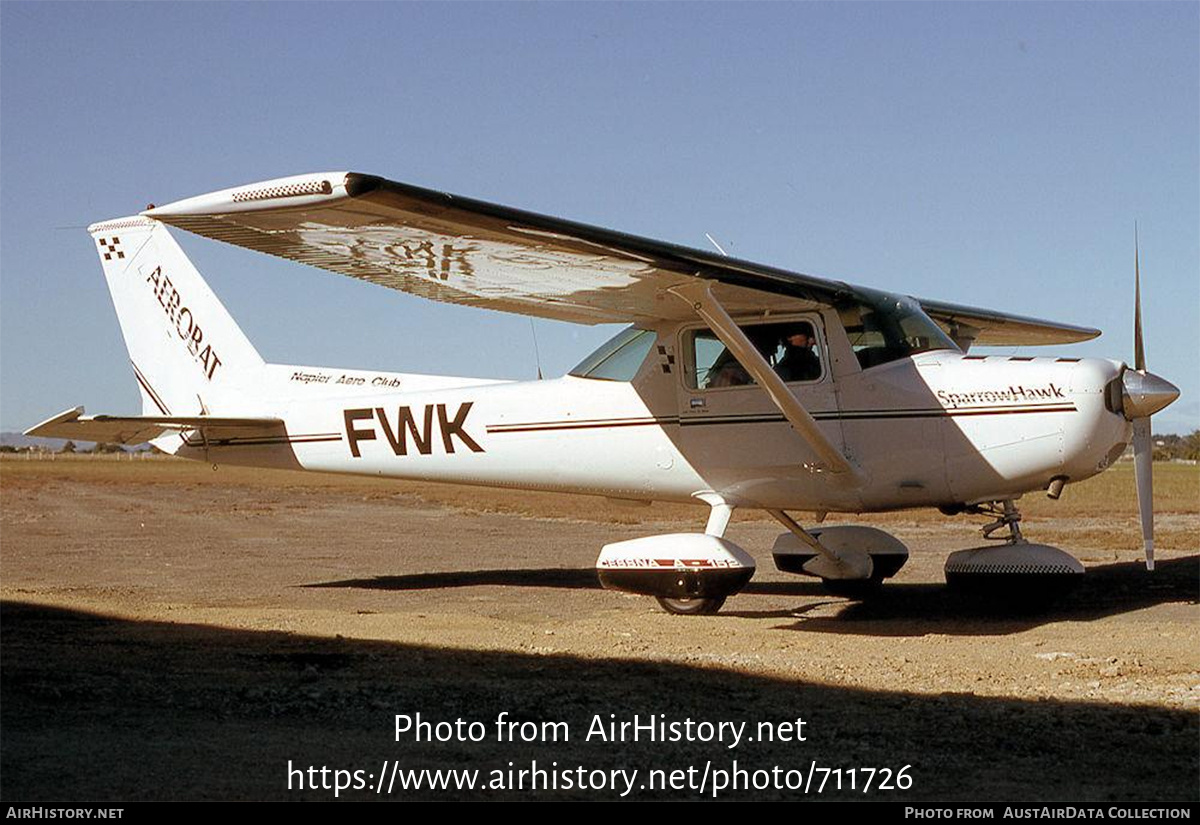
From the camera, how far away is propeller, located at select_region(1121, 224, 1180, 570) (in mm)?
9398

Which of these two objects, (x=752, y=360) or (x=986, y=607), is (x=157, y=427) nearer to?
(x=752, y=360)

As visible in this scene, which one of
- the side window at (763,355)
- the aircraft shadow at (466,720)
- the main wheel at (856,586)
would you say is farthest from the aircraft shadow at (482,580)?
the aircraft shadow at (466,720)

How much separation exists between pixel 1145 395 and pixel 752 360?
9.96ft

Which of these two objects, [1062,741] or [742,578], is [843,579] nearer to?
[742,578]

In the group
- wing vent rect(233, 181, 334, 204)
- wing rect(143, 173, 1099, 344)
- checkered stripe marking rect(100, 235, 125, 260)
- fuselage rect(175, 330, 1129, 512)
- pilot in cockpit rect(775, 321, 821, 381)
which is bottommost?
fuselage rect(175, 330, 1129, 512)

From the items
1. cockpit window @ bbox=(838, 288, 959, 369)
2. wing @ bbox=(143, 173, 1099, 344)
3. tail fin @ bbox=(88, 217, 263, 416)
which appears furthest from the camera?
tail fin @ bbox=(88, 217, 263, 416)

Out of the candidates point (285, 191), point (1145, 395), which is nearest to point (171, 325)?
point (285, 191)

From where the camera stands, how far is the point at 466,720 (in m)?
5.61

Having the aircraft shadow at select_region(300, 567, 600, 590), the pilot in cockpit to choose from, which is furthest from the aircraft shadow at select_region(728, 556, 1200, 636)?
the aircraft shadow at select_region(300, 567, 600, 590)

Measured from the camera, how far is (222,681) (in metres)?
6.33

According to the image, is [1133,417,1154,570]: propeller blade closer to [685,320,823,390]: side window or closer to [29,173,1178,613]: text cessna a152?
[29,173,1178,613]: text cessna a152

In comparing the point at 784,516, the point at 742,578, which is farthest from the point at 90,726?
the point at 784,516

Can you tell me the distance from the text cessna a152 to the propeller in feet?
0.08

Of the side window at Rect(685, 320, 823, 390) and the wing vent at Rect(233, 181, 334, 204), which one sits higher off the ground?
the wing vent at Rect(233, 181, 334, 204)
